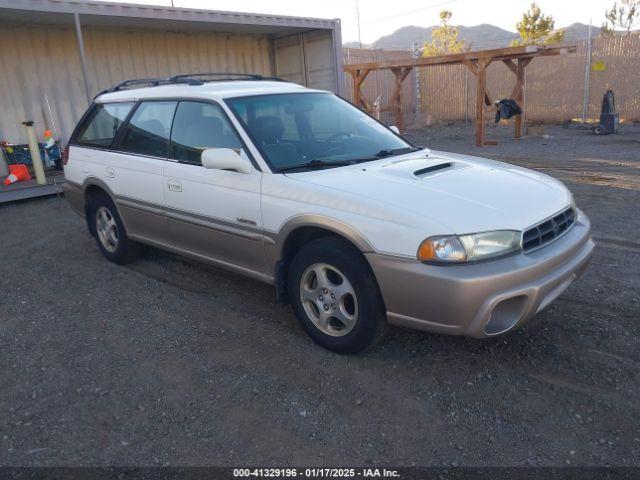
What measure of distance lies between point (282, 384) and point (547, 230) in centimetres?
185

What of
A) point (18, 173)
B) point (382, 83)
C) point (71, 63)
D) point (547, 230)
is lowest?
point (18, 173)

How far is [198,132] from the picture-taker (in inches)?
172

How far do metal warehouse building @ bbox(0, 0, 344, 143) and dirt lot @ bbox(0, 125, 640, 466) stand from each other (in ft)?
20.3

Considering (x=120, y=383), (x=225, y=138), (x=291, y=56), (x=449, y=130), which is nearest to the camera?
(x=120, y=383)

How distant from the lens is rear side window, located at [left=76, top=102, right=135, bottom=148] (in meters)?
5.24

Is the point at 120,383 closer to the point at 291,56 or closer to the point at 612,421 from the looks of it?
the point at 612,421

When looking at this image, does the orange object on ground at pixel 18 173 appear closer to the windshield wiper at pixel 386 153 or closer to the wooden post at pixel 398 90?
the windshield wiper at pixel 386 153

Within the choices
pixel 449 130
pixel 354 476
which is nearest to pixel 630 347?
pixel 354 476

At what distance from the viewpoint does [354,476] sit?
2.57 meters

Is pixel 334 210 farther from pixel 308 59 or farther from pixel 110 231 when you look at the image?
pixel 308 59

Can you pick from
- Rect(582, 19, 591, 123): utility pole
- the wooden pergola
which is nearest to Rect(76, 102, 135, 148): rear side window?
the wooden pergola

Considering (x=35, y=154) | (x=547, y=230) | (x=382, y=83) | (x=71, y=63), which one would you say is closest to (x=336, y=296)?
(x=547, y=230)

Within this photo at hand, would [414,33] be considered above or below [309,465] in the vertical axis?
above

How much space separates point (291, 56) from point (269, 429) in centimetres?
1193
